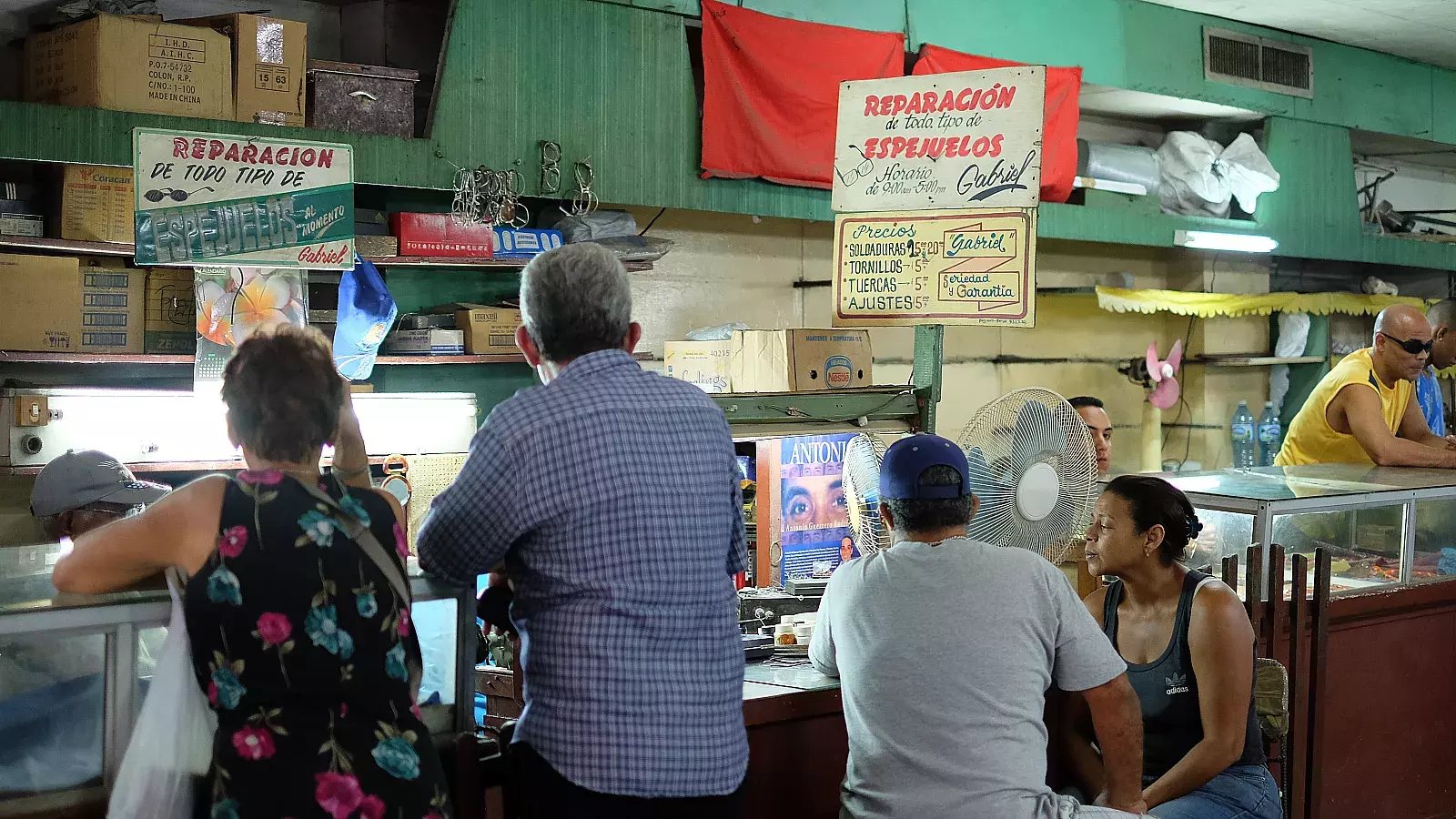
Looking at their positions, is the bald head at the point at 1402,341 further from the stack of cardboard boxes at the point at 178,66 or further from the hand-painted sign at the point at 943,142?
the stack of cardboard boxes at the point at 178,66

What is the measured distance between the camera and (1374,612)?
13.1 ft

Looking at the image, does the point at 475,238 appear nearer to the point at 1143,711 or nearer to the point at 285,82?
the point at 285,82

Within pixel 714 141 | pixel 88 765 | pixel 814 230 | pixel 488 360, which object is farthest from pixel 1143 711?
pixel 814 230

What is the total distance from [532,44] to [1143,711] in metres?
3.81

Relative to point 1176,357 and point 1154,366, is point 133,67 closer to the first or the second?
point 1154,366

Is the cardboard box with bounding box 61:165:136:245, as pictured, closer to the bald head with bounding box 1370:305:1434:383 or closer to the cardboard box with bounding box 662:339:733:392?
the cardboard box with bounding box 662:339:733:392

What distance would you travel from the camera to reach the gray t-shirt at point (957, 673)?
2.31 meters

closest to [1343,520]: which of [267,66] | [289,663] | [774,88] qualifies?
[774,88]

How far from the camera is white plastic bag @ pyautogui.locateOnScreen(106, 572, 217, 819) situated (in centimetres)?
174

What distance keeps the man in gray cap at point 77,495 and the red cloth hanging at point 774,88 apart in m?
3.40

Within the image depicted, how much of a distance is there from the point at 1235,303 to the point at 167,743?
7.57 m

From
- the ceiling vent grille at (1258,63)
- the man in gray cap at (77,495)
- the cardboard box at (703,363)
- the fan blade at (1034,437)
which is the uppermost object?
the ceiling vent grille at (1258,63)

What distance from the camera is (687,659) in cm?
199

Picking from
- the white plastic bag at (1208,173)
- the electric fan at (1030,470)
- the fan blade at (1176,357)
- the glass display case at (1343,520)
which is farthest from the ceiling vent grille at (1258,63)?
the electric fan at (1030,470)
